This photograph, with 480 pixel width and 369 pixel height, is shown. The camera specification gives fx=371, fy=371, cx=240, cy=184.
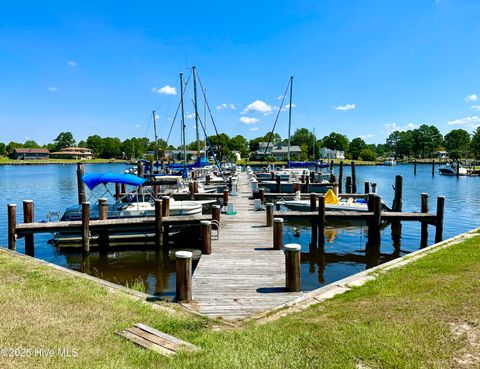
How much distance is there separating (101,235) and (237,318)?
12818 mm

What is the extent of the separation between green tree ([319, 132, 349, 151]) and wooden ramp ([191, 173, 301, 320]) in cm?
16450

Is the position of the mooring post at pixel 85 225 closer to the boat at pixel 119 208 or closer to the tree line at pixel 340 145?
the boat at pixel 119 208

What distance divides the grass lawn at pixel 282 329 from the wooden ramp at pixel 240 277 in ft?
4.02

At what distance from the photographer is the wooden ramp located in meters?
8.48

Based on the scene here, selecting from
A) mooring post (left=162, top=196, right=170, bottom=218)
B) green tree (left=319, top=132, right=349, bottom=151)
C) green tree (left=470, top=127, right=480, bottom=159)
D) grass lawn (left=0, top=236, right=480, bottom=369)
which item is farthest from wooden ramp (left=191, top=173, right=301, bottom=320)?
green tree (left=319, top=132, right=349, bottom=151)

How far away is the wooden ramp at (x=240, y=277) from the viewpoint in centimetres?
848

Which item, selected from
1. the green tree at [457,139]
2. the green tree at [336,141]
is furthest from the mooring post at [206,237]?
the green tree at [457,139]

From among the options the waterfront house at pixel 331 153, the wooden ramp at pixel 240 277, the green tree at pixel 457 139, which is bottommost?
the wooden ramp at pixel 240 277

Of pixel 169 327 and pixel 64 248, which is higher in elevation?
pixel 169 327

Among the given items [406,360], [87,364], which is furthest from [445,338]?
[87,364]

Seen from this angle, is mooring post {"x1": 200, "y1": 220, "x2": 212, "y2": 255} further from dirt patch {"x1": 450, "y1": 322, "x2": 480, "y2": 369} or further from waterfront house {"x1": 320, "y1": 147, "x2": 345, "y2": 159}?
waterfront house {"x1": 320, "y1": 147, "x2": 345, "y2": 159}

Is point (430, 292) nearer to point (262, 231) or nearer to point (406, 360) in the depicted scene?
point (406, 360)

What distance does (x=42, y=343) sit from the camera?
5602 millimetres

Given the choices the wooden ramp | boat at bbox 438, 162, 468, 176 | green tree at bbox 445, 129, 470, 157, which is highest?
green tree at bbox 445, 129, 470, 157
